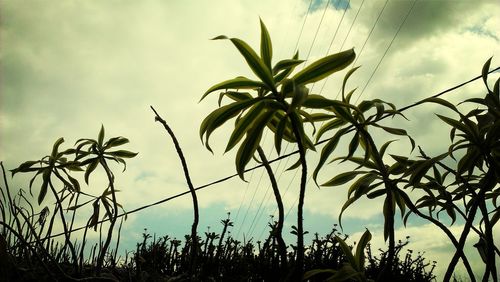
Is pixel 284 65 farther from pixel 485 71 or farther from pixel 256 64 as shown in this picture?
pixel 485 71

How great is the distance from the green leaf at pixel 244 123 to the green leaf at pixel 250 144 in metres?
0.02

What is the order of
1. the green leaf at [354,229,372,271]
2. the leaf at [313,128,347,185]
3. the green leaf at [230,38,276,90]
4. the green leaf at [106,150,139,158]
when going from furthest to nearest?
the green leaf at [106,150,139,158] < the green leaf at [354,229,372,271] < the leaf at [313,128,347,185] < the green leaf at [230,38,276,90]

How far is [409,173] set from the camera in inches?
64.7

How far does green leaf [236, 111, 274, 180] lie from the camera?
1.25 metres

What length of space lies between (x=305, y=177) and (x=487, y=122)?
3.28 feet

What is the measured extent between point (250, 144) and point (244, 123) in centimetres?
7

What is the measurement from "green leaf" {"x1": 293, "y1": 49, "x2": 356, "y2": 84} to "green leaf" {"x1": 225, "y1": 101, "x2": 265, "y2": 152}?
5.6 inches

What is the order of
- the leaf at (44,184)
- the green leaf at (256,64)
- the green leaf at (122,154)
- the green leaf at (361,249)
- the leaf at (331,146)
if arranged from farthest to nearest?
the green leaf at (122,154) → the leaf at (44,184) → the green leaf at (361,249) → the leaf at (331,146) → the green leaf at (256,64)

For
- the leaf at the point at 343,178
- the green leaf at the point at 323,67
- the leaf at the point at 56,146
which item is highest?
the leaf at the point at 56,146

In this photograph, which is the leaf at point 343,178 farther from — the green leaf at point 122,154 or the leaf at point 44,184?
the leaf at point 44,184

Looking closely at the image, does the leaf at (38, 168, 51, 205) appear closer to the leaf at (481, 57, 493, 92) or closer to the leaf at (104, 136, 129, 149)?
the leaf at (104, 136, 129, 149)

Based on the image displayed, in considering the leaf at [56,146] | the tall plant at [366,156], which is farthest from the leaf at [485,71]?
the leaf at [56,146]

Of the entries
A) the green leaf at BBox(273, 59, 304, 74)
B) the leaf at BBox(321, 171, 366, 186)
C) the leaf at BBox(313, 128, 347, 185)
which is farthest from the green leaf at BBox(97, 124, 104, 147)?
the green leaf at BBox(273, 59, 304, 74)

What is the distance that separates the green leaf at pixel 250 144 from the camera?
1.25 metres
